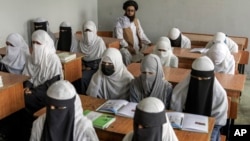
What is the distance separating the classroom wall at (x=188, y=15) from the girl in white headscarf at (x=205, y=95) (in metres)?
3.98

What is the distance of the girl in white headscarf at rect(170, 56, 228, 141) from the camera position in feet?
9.05

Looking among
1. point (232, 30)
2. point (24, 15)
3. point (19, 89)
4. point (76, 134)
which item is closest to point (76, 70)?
point (19, 89)

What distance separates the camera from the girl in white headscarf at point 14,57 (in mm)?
4297

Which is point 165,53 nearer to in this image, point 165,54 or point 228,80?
point 165,54

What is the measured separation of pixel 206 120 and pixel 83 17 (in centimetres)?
505

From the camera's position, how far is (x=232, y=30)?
21.4 ft

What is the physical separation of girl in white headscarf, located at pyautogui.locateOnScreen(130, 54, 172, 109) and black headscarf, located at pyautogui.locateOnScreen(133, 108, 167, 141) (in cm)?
111

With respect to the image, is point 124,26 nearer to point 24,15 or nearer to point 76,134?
point 24,15

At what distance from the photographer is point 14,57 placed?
431 centimetres

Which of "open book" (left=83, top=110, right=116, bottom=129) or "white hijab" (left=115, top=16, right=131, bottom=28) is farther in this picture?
"white hijab" (left=115, top=16, right=131, bottom=28)

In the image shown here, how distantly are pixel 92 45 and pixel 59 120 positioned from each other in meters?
3.29

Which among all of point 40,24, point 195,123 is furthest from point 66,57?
point 195,123

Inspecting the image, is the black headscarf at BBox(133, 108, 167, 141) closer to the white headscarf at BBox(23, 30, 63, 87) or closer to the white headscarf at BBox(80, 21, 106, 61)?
the white headscarf at BBox(23, 30, 63, 87)

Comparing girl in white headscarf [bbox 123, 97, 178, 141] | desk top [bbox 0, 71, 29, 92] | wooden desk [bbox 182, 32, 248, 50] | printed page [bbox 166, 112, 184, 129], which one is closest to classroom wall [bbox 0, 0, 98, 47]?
desk top [bbox 0, 71, 29, 92]
